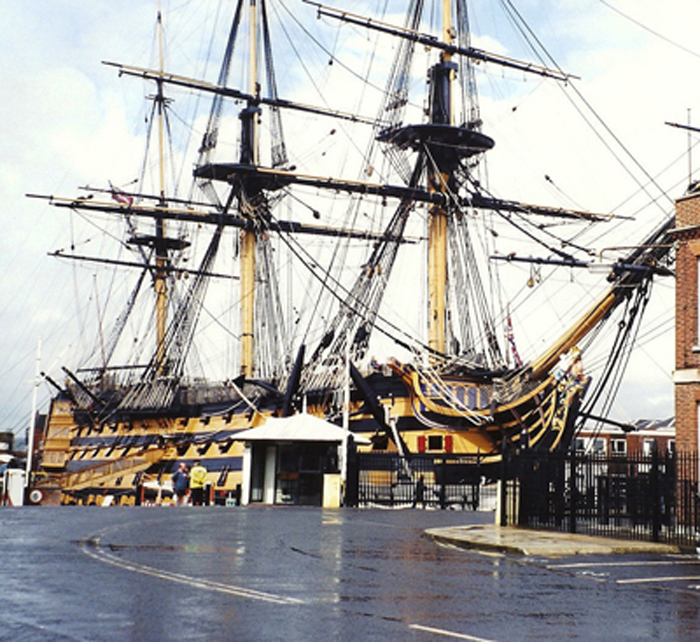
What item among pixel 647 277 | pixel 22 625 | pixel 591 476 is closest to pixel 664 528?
pixel 591 476

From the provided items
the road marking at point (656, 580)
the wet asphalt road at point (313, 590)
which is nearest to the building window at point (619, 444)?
the wet asphalt road at point (313, 590)

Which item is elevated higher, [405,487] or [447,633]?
[405,487]

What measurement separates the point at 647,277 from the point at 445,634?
84.7 feet

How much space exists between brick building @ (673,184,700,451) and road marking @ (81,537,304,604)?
1328cm

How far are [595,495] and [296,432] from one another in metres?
10.7

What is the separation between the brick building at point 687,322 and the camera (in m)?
22.7

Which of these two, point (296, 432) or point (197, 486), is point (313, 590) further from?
point (197, 486)

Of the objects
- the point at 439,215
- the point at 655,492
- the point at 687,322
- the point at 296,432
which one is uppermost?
the point at 439,215

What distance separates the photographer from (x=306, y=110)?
61.5 meters

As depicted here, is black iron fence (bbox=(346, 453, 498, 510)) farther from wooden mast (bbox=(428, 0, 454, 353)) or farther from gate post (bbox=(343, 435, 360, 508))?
wooden mast (bbox=(428, 0, 454, 353))

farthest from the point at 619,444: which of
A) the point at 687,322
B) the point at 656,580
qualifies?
the point at 656,580

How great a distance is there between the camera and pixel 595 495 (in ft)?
72.8

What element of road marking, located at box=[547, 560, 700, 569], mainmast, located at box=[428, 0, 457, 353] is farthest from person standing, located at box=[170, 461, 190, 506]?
road marking, located at box=[547, 560, 700, 569]

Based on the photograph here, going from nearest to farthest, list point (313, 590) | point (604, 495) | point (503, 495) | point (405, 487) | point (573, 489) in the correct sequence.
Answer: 1. point (313, 590)
2. point (573, 489)
3. point (604, 495)
4. point (503, 495)
5. point (405, 487)
